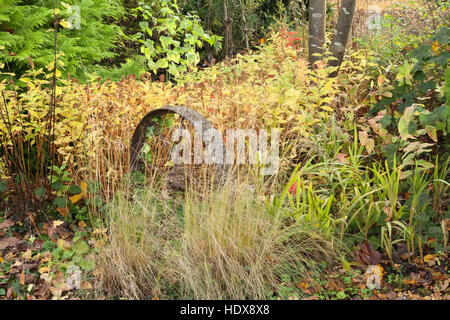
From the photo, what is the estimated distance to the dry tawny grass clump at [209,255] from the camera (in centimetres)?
263

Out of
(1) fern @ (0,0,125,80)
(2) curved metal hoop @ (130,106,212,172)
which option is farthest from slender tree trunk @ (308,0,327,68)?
(1) fern @ (0,0,125,80)

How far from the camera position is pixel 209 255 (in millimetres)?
2695

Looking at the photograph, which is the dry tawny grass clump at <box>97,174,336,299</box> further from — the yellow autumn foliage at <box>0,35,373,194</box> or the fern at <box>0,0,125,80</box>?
the fern at <box>0,0,125,80</box>

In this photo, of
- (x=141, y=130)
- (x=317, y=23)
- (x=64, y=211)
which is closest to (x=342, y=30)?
(x=317, y=23)

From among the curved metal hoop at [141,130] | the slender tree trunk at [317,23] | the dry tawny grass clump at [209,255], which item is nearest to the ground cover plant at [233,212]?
the dry tawny grass clump at [209,255]

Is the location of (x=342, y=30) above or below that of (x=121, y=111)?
above

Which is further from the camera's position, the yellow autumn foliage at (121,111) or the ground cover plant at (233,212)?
the yellow autumn foliage at (121,111)

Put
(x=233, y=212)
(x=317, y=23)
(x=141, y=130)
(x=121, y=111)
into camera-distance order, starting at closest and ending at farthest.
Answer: (x=233, y=212) → (x=141, y=130) → (x=121, y=111) → (x=317, y=23)

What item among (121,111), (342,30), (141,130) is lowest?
(141,130)

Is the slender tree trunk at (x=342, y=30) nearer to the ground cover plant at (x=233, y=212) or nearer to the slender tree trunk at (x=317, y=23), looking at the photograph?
the slender tree trunk at (x=317, y=23)

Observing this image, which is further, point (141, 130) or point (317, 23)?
point (317, 23)

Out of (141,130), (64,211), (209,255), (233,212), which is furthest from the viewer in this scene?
(141,130)

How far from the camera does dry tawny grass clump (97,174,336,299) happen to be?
8.63 feet

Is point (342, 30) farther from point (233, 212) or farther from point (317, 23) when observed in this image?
point (233, 212)
